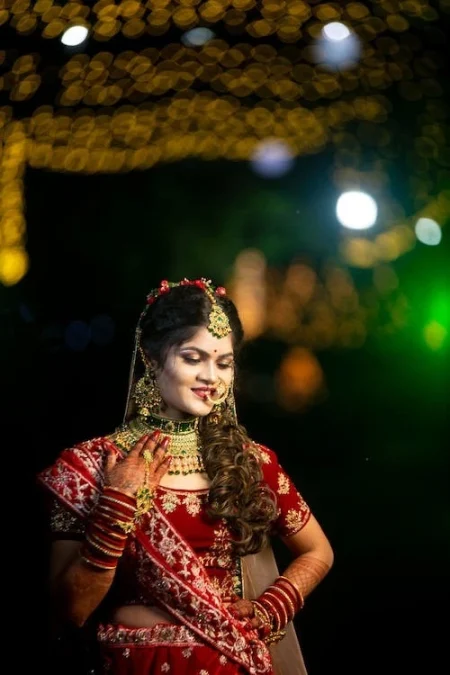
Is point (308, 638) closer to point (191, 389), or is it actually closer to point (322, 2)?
point (191, 389)

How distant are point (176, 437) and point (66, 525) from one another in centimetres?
39

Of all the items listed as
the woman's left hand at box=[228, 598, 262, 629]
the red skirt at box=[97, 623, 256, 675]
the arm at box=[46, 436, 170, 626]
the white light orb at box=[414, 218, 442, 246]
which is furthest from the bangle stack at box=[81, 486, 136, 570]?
the white light orb at box=[414, 218, 442, 246]

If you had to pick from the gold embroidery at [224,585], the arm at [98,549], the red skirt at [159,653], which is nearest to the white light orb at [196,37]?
the arm at [98,549]

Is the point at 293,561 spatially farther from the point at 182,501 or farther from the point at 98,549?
the point at 98,549

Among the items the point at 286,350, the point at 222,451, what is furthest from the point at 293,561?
the point at 286,350

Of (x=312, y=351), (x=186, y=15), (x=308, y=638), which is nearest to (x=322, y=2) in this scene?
(x=186, y=15)

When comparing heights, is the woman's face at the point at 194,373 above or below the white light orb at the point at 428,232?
below

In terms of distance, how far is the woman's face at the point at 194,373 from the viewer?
2.37 m

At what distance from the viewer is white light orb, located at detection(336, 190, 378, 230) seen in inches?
128

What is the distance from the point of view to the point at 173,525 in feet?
7.36

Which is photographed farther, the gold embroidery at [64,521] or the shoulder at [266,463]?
the shoulder at [266,463]

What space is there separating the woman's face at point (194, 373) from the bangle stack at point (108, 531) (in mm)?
368

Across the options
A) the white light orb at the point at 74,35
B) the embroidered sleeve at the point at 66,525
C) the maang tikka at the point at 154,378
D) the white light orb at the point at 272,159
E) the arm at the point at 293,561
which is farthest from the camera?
the white light orb at the point at 272,159

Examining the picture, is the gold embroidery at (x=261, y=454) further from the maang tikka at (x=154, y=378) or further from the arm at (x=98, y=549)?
the arm at (x=98, y=549)
